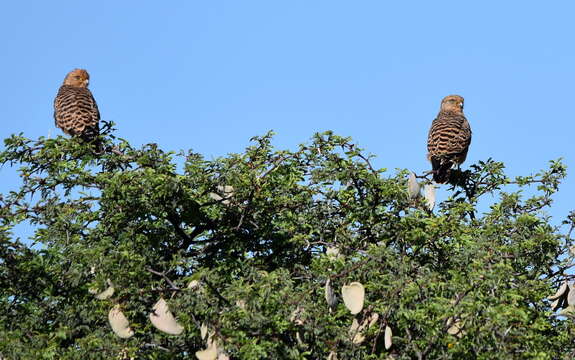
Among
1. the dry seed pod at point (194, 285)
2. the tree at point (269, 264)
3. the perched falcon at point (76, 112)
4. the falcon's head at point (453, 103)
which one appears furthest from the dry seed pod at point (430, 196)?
the falcon's head at point (453, 103)

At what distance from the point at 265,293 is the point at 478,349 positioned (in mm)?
1979

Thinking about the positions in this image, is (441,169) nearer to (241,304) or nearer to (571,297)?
(571,297)

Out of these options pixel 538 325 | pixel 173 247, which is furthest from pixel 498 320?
pixel 173 247

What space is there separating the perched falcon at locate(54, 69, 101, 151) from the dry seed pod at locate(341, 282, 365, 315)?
6.01 m

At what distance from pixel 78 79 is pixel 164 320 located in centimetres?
998

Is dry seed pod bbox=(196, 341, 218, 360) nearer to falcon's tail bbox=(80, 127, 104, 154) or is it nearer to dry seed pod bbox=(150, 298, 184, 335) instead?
dry seed pod bbox=(150, 298, 184, 335)

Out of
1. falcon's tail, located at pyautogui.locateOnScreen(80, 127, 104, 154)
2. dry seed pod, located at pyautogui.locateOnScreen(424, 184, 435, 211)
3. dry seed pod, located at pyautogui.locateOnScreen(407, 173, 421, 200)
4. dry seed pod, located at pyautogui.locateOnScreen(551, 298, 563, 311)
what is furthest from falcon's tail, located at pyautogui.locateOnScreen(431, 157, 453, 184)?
falcon's tail, located at pyautogui.locateOnScreen(80, 127, 104, 154)

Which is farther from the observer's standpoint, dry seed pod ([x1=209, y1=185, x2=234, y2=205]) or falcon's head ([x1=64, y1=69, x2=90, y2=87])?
falcon's head ([x1=64, y1=69, x2=90, y2=87])

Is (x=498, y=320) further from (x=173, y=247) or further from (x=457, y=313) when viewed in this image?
(x=173, y=247)

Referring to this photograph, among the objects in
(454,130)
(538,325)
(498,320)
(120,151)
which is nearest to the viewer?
(498,320)

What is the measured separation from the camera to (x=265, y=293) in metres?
9.64

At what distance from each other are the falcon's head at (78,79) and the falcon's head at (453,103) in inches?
247

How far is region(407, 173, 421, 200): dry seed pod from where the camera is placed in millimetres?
12008

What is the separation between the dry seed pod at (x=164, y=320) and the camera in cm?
934
